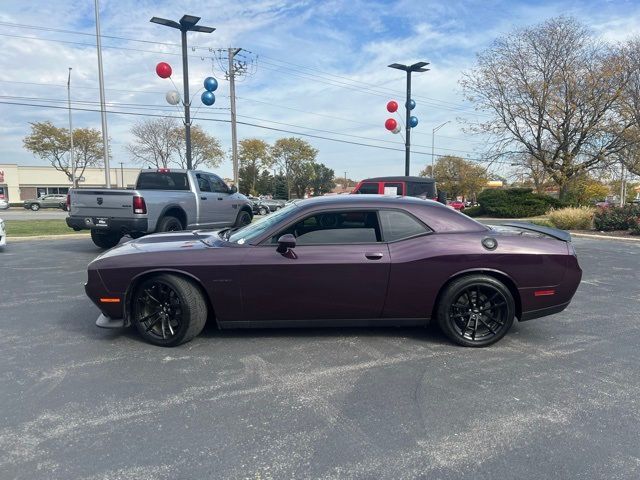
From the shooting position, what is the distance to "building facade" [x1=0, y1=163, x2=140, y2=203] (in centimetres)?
5956

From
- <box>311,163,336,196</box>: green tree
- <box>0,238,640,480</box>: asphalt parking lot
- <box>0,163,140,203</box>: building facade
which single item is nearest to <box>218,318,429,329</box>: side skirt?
<box>0,238,640,480</box>: asphalt parking lot

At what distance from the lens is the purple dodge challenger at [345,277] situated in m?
3.98

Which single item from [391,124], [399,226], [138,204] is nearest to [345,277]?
[399,226]

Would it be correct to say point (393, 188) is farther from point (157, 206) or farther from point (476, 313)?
point (476, 313)

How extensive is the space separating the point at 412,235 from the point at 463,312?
88 centimetres

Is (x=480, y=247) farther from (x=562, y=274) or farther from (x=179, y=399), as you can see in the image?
(x=179, y=399)

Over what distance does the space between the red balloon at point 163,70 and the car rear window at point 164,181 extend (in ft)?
20.2

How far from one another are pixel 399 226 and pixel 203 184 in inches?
286

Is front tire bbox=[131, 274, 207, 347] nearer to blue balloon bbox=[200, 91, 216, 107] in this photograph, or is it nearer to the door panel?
the door panel

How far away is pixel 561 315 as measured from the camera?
17.1 feet

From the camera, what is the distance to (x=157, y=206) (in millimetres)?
8812

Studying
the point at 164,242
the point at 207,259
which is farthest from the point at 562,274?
the point at 164,242

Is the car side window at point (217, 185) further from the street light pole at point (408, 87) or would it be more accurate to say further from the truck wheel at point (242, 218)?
the street light pole at point (408, 87)

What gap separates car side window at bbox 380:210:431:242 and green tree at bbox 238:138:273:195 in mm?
64806
